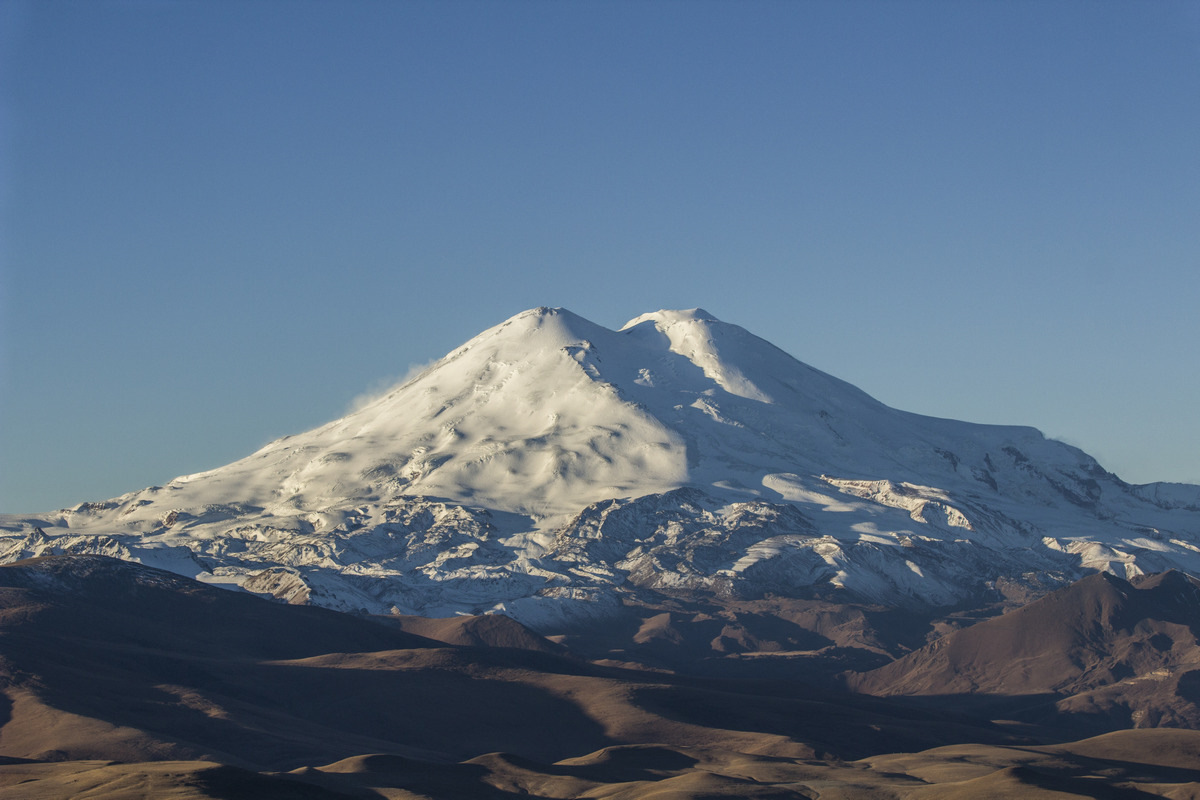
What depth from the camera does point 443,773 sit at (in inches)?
4358

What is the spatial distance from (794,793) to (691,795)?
9.31 metres

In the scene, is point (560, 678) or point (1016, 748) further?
point (560, 678)

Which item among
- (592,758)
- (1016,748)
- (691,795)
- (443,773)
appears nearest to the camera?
(691,795)

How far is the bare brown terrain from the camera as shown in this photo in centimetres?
10825

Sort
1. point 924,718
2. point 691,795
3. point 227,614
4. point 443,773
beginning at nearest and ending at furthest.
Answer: point 691,795 < point 443,773 < point 924,718 < point 227,614

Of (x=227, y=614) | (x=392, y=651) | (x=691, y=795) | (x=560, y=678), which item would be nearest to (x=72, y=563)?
(x=227, y=614)

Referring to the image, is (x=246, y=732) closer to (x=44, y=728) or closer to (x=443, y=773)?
(x=44, y=728)

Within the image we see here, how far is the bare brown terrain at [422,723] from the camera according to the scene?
108250 millimetres

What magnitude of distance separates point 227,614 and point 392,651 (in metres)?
26.1

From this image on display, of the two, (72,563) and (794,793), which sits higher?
(72,563)

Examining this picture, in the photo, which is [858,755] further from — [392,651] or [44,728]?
[44,728]

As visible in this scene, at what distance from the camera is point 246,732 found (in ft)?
425

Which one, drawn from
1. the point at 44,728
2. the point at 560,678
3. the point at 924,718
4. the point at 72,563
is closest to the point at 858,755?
the point at 924,718

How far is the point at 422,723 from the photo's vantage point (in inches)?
5674
